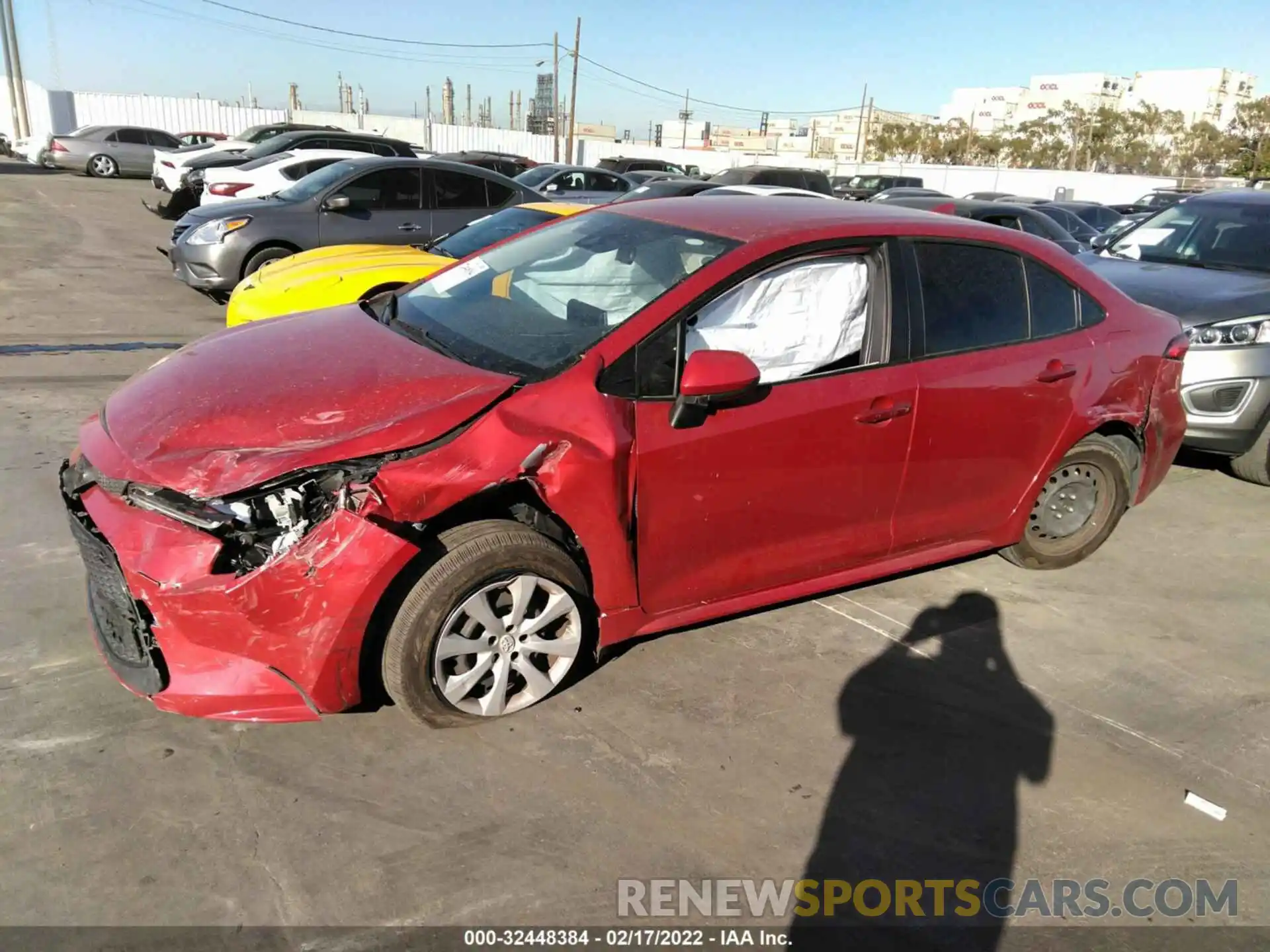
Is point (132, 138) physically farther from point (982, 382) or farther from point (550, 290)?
point (982, 382)

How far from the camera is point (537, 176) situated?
53.5ft

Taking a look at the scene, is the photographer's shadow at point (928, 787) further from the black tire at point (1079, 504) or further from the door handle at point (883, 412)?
the door handle at point (883, 412)

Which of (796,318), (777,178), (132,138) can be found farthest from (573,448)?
(132,138)

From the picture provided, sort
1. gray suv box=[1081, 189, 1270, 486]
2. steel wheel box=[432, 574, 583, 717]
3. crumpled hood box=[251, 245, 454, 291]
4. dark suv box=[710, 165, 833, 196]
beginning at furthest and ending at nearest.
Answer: dark suv box=[710, 165, 833, 196], crumpled hood box=[251, 245, 454, 291], gray suv box=[1081, 189, 1270, 486], steel wheel box=[432, 574, 583, 717]

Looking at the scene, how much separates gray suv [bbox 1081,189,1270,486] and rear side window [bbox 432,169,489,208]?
614 cm

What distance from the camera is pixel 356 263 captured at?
21.6 ft

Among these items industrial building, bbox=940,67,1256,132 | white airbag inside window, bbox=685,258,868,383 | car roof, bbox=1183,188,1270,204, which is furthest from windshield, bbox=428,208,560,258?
industrial building, bbox=940,67,1256,132

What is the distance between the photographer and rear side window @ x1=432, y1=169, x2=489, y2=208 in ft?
31.0

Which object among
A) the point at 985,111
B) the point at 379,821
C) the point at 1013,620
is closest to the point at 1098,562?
the point at 1013,620

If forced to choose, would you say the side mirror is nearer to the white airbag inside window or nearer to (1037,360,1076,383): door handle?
the white airbag inside window

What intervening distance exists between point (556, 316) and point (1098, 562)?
11.0ft

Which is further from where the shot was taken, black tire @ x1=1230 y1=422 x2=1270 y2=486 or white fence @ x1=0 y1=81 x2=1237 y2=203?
white fence @ x1=0 y1=81 x2=1237 y2=203

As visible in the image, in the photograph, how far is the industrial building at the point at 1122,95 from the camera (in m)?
98.5

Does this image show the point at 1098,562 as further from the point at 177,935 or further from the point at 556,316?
the point at 177,935
